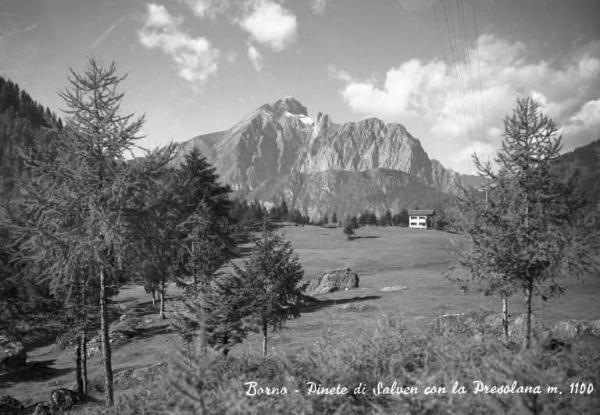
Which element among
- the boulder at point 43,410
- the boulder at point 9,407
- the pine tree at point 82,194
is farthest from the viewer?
the boulder at point 9,407

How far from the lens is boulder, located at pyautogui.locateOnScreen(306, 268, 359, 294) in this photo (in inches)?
1897

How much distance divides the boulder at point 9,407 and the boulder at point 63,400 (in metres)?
Answer: 2.29

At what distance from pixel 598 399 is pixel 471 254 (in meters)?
9.34

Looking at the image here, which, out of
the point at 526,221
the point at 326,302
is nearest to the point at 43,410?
the point at 526,221

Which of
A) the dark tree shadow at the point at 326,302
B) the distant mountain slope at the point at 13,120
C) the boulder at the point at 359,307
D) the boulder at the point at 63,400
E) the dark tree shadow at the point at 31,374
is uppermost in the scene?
the distant mountain slope at the point at 13,120

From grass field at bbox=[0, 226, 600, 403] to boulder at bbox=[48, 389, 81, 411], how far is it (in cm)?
411

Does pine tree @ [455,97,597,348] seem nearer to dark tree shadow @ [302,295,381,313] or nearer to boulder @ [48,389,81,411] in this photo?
boulder @ [48,389,81,411]

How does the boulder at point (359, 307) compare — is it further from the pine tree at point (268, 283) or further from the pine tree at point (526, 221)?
the pine tree at point (526, 221)

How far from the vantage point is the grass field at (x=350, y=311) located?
2402 centimetres

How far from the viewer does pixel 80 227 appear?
1124 cm

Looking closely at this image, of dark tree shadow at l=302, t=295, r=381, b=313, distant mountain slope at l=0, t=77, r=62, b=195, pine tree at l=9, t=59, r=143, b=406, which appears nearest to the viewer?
pine tree at l=9, t=59, r=143, b=406

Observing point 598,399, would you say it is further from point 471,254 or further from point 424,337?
point 471,254

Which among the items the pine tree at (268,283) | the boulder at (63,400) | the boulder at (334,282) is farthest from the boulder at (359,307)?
the boulder at (63,400)

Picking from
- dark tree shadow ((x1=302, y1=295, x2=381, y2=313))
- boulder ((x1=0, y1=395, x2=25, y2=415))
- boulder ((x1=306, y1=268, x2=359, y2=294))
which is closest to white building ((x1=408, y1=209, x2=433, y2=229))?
boulder ((x1=306, y1=268, x2=359, y2=294))
